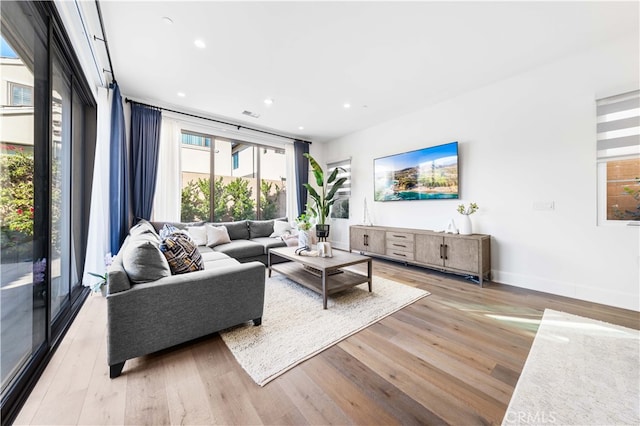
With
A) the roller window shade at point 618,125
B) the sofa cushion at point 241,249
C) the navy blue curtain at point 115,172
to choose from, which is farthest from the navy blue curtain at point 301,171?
the roller window shade at point 618,125

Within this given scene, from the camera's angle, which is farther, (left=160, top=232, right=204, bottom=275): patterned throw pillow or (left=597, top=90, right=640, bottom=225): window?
(left=597, top=90, right=640, bottom=225): window

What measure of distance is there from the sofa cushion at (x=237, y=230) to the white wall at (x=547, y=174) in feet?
11.1

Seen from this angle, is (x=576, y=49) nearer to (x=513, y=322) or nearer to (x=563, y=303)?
(x=563, y=303)

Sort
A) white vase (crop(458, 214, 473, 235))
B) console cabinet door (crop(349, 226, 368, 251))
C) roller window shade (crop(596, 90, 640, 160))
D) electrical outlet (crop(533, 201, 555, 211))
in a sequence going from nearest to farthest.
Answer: roller window shade (crop(596, 90, 640, 160)), electrical outlet (crop(533, 201, 555, 211)), white vase (crop(458, 214, 473, 235)), console cabinet door (crop(349, 226, 368, 251))

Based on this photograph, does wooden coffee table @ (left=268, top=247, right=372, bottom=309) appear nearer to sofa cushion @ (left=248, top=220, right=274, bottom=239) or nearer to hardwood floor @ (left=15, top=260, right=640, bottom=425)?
hardwood floor @ (left=15, top=260, right=640, bottom=425)

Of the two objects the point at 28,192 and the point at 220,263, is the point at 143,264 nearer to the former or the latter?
the point at 28,192

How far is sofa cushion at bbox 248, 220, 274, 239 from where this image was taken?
4.50 m

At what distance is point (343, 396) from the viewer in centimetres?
132

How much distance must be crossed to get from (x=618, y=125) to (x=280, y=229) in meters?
4.60

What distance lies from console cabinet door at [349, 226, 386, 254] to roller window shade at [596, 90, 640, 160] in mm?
2798

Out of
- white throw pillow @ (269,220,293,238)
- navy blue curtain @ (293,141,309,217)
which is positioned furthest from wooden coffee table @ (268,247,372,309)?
navy blue curtain @ (293,141,309,217)

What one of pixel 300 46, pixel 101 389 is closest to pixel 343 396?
pixel 101 389

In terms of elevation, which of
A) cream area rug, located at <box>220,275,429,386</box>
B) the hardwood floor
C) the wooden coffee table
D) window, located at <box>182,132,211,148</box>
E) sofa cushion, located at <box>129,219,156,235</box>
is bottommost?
the hardwood floor

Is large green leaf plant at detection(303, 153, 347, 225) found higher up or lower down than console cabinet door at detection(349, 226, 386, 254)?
higher up
